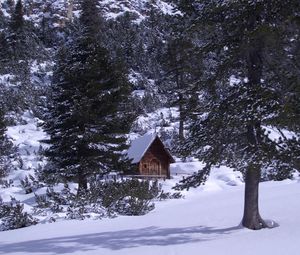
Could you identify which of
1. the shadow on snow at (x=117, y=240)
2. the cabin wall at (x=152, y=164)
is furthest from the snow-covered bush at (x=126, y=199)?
the cabin wall at (x=152, y=164)

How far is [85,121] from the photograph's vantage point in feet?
73.2

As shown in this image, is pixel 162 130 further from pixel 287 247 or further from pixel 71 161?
pixel 287 247

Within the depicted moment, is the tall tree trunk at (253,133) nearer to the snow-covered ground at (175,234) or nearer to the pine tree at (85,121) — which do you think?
the snow-covered ground at (175,234)

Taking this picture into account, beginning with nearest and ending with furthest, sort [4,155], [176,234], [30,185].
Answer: [176,234], [30,185], [4,155]

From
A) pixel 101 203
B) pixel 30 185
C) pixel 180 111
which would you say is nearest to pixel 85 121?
pixel 101 203

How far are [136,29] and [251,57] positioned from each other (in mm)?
53830

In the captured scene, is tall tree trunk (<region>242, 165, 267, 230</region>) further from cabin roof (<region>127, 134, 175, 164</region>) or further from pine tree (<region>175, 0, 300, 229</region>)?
cabin roof (<region>127, 134, 175, 164</region>)

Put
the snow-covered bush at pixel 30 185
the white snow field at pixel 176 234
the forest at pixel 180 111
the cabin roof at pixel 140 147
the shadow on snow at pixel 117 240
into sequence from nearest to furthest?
1. the white snow field at pixel 176 234
2. the forest at pixel 180 111
3. the shadow on snow at pixel 117 240
4. the snow-covered bush at pixel 30 185
5. the cabin roof at pixel 140 147

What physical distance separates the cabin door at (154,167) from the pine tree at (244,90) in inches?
850

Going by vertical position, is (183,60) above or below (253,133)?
above

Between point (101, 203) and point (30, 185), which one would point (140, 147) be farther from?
point (101, 203)

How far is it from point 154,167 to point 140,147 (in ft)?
6.02

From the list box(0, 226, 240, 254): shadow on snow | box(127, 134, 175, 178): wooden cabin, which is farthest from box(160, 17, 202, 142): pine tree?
box(127, 134, 175, 178): wooden cabin

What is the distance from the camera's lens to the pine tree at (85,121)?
875 inches
